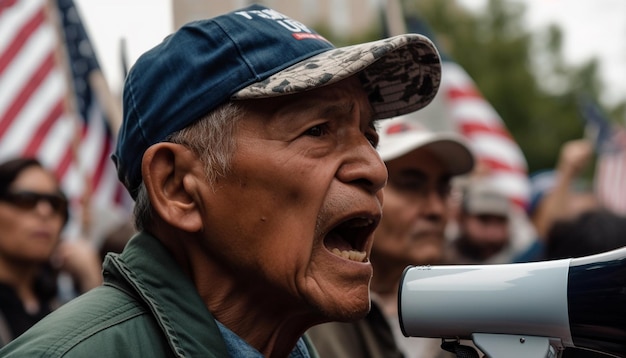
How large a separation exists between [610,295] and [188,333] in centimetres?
81

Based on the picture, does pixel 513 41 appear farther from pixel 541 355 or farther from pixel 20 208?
pixel 541 355

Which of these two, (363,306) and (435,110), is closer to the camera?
(363,306)

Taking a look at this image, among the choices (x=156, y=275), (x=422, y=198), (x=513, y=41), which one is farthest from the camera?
(x=513, y=41)

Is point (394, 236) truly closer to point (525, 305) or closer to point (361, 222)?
point (361, 222)

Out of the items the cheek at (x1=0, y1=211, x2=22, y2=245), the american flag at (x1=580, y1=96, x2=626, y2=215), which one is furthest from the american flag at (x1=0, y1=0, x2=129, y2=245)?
the american flag at (x1=580, y1=96, x2=626, y2=215)

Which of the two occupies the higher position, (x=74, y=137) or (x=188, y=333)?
(x=188, y=333)

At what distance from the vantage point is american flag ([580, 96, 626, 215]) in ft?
31.8

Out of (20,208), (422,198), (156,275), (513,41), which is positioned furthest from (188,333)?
(513,41)

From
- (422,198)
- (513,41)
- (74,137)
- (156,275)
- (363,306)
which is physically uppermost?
(156,275)

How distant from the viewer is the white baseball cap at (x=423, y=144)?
12.8 ft

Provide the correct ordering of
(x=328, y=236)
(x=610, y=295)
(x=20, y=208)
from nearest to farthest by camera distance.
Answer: (x=610, y=295) < (x=328, y=236) < (x=20, y=208)

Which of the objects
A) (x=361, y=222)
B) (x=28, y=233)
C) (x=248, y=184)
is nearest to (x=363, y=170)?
(x=361, y=222)

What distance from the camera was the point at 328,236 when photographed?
87.3 inches

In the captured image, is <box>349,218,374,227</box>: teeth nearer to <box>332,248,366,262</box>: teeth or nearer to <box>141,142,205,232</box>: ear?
<box>332,248,366,262</box>: teeth
